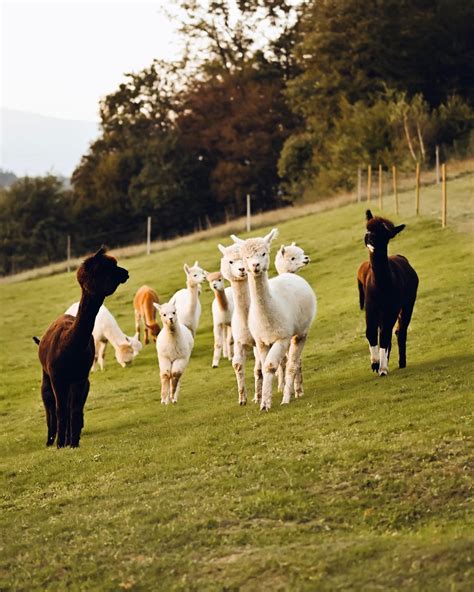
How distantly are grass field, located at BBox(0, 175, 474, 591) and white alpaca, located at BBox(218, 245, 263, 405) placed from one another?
479 millimetres

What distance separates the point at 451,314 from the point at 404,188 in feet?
79.8

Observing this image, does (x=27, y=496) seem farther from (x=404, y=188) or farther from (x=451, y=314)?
(x=404, y=188)

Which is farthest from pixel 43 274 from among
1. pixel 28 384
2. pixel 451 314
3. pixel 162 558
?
pixel 162 558

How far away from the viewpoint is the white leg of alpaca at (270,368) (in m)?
14.4

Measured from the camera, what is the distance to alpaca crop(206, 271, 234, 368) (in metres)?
21.2

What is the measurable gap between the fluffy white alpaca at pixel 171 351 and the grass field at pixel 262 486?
345 mm

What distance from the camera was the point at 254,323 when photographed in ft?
48.2

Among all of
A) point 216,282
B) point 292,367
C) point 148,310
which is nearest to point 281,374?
point 292,367

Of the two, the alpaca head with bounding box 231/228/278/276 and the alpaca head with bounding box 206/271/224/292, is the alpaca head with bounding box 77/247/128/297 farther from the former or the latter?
the alpaca head with bounding box 206/271/224/292

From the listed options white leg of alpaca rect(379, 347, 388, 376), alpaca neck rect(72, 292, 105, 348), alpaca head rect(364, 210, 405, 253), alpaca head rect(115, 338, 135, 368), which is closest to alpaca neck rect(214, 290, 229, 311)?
alpaca head rect(115, 338, 135, 368)

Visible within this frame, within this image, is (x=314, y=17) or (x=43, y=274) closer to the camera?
(x=43, y=274)

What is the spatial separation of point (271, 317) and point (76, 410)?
105 inches

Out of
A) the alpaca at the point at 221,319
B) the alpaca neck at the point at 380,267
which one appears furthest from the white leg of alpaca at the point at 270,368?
the alpaca at the point at 221,319

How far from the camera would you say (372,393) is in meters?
14.3
